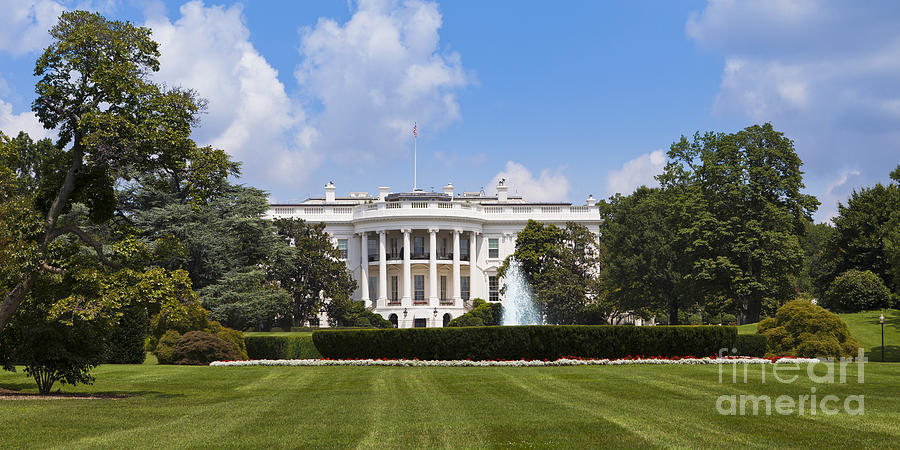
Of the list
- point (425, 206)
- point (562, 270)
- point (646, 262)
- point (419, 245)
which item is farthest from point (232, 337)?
point (419, 245)

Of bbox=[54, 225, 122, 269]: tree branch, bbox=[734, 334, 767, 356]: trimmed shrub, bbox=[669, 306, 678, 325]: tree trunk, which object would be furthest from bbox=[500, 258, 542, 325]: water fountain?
bbox=[54, 225, 122, 269]: tree branch

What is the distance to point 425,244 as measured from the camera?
76750mm

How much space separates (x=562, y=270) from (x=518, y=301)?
5.33 meters

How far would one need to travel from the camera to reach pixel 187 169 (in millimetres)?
19141

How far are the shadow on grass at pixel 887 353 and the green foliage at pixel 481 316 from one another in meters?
28.4

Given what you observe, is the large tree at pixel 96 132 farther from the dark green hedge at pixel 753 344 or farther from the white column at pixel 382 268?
the white column at pixel 382 268

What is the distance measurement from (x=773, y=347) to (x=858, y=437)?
22530 mm

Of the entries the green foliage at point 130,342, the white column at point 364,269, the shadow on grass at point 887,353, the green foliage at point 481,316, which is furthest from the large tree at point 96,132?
the white column at point 364,269

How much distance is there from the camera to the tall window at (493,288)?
76.9 metres

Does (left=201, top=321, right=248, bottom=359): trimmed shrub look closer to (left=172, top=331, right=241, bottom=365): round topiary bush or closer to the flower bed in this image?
(left=172, top=331, right=241, bottom=365): round topiary bush

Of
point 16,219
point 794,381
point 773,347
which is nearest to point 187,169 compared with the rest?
point 16,219

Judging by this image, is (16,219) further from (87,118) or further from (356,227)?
(356,227)

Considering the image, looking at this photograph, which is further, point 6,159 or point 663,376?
point 663,376

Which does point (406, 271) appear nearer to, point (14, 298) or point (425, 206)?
point (425, 206)
